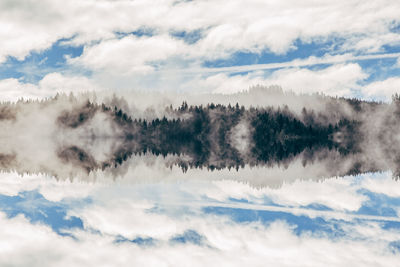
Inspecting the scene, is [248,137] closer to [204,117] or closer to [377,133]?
[204,117]

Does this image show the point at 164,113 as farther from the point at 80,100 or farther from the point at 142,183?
the point at 142,183

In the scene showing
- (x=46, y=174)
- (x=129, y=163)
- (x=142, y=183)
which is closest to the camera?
(x=142, y=183)

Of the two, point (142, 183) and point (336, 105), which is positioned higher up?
point (336, 105)

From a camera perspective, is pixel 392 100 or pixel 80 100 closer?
pixel 80 100

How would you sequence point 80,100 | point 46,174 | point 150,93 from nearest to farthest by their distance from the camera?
point 46,174 < point 80,100 < point 150,93

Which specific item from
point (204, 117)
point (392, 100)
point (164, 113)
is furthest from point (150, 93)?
point (392, 100)

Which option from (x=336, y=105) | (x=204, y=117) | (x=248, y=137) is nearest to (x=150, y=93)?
(x=204, y=117)
